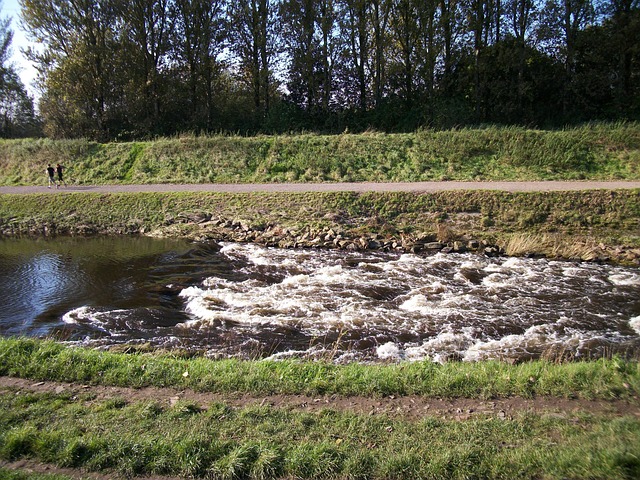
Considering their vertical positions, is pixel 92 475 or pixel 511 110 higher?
pixel 511 110

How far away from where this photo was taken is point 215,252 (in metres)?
16.0

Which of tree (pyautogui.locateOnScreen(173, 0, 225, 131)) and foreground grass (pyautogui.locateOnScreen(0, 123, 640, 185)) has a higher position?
tree (pyautogui.locateOnScreen(173, 0, 225, 131))

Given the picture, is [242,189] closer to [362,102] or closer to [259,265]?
[259,265]

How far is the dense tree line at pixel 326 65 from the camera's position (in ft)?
105

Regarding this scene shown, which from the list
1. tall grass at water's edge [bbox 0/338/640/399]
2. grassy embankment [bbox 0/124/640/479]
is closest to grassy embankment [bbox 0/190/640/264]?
tall grass at water's edge [bbox 0/338/640/399]

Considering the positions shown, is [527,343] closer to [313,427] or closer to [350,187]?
[313,427]

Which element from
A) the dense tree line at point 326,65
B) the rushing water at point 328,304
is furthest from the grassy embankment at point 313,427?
the dense tree line at point 326,65

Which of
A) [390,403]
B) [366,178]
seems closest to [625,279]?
[390,403]

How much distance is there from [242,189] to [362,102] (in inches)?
789

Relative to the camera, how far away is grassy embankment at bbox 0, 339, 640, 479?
4.23 meters

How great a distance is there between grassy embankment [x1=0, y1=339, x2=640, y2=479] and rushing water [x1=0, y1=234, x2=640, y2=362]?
1735 mm

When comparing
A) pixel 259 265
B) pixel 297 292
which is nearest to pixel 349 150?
pixel 259 265

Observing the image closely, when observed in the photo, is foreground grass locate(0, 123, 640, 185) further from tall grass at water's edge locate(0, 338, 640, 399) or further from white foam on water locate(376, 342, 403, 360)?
tall grass at water's edge locate(0, 338, 640, 399)

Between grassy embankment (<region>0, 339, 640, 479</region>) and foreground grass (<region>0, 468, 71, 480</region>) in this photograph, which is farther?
grassy embankment (<region>0, 339, 640, 479</region>)
